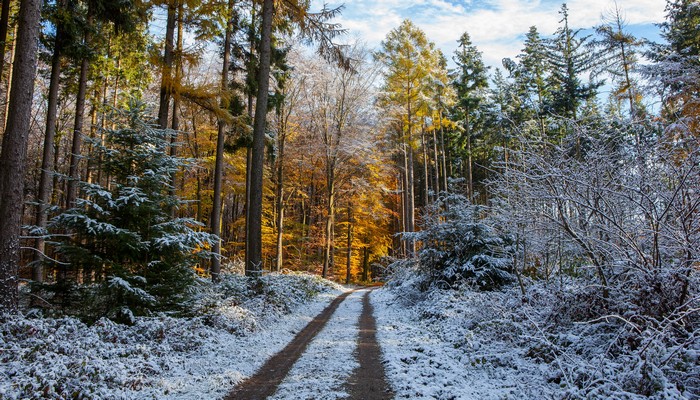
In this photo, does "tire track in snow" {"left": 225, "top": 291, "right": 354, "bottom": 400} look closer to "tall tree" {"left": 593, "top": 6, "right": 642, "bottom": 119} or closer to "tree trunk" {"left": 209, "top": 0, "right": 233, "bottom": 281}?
"tree trunk" {"left": 209, "top": 0, "right": 233, "bottom": 281}

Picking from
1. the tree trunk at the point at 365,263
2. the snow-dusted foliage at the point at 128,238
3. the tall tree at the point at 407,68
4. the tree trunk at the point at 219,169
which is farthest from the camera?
the tree trunk at the point at 365,263

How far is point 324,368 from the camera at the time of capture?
6.02 metres

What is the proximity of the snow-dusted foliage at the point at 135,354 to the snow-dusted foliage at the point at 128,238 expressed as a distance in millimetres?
543

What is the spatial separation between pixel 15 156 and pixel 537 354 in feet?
30.4

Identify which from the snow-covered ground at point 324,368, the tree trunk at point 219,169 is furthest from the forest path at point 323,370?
the tree trunk at point 219,169

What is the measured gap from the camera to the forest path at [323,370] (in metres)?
4.91

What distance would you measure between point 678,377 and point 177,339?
23.9 ft

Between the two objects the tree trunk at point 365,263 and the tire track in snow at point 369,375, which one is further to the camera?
the tree trunk at point 365,263

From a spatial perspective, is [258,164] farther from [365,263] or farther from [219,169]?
[365,263]

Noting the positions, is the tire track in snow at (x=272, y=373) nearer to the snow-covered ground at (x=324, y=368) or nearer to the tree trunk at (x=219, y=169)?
the snow-covered ground at (x=324, y=368)

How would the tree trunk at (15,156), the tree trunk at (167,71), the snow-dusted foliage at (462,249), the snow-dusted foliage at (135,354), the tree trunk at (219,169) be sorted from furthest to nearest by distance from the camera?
the tree trunk at (219,169) → the snow-dusted foliage at (462,249) → the tree trunk at (167,71) → the tree trunk at (15,156) → the snow-dusted foliage at (135,354)

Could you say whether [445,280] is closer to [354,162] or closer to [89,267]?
[89,267]

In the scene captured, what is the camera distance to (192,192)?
22.1 m

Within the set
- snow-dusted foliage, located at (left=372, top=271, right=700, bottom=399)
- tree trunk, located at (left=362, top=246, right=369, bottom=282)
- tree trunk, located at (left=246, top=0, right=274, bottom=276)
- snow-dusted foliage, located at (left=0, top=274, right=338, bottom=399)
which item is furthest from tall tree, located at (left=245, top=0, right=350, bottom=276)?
tree trunk, located at (left=362, top=246, right=369, bottom=282)
